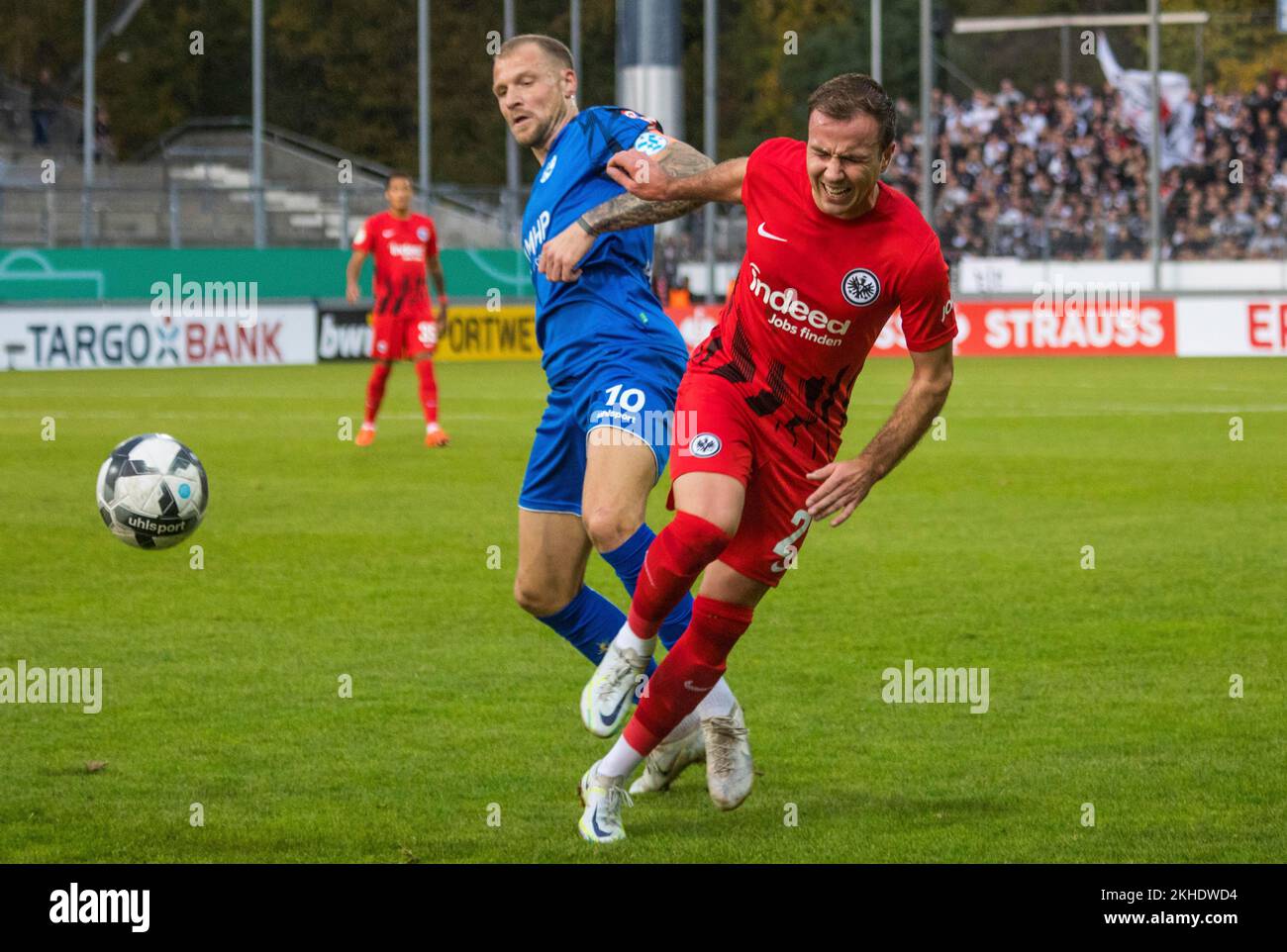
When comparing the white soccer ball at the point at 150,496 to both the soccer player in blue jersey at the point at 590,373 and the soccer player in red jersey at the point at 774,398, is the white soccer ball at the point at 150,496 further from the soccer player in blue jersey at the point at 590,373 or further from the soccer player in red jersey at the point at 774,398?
the soccer player in red jersey at the point at 774,398

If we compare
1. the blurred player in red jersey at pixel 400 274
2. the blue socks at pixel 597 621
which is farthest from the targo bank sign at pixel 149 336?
the blue socks at pixel 597 621

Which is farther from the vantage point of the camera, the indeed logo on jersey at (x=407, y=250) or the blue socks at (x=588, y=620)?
the indeed logo on jersey at (x=407, y=250)

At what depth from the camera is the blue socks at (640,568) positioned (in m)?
5.71

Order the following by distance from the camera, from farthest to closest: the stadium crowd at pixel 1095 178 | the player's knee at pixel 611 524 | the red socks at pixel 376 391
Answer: the stadium crowd at pixel 1095 178
the red socks at pixel 376 391
the player's knee at pixel 611 524

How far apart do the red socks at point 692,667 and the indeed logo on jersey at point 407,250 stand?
41.4ft

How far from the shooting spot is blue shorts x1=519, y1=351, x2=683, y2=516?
19.0 ft

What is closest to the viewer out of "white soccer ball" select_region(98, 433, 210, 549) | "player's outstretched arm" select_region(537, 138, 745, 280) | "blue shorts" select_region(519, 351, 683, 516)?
"player's outstretched arm" select_region(537, 138, 745, 280)

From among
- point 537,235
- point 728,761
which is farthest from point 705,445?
point 537,235

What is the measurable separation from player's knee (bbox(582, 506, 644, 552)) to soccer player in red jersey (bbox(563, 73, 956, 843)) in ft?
1.16

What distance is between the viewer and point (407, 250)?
17.6m

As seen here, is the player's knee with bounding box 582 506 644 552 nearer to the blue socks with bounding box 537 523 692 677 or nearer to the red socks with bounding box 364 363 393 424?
the blue socks with bounding box 537 523 692 677

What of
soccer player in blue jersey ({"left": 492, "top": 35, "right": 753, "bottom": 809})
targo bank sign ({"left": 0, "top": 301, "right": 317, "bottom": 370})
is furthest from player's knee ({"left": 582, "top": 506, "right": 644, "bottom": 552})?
targo bank sign ({"left": 0, "top": 301, "right": 317, "bottom": 370})

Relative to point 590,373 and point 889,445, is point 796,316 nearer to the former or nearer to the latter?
point 889,445
